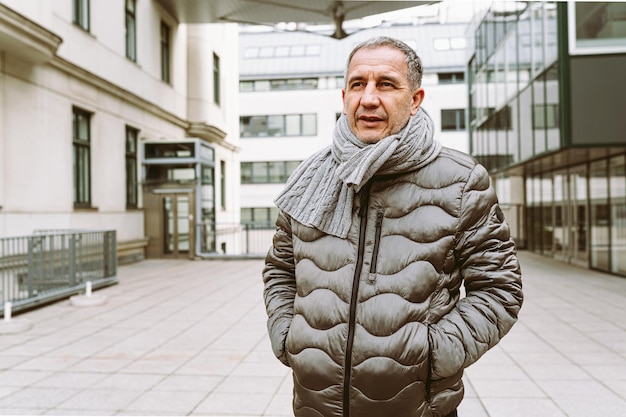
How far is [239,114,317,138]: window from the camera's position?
129ft

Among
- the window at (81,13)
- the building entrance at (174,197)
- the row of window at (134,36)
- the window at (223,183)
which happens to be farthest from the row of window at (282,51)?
the window at (81,13)

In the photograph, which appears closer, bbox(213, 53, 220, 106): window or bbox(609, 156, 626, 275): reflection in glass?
bbox(609, 156, 626, 275): reflection in glass

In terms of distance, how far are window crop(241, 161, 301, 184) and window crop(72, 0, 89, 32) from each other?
25.4 m

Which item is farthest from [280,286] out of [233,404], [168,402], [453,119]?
[453,119]

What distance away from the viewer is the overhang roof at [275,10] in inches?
712

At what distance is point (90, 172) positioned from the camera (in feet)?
48.4

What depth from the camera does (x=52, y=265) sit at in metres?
9.73

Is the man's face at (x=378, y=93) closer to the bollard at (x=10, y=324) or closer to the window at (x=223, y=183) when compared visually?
the bollard at (x=10, y=324)

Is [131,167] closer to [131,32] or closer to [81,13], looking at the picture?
[131,32]

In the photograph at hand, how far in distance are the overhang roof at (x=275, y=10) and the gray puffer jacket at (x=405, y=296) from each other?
16184 millimetres

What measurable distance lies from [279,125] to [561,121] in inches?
1142

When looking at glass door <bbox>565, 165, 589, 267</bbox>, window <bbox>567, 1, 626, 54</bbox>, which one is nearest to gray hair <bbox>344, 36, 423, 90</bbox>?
window <bbox>567, 1, 626, 54</bbox>

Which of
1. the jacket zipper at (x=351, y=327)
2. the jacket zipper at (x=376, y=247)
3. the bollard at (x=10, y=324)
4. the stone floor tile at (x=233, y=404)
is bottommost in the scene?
the stone floor tile at (x=233, y=404)

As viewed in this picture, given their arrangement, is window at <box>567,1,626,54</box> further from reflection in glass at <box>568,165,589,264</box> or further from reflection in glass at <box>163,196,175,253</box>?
reflection in glass at <box>163,196,175,253</box>
